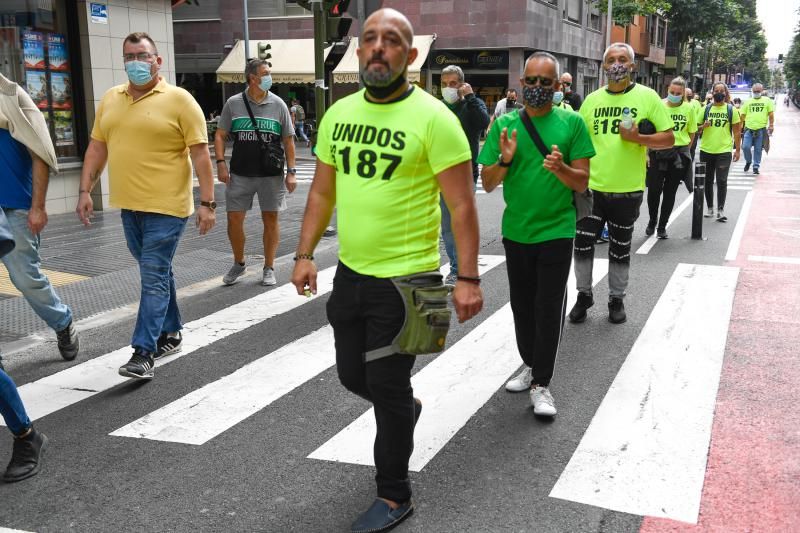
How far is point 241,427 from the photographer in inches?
170

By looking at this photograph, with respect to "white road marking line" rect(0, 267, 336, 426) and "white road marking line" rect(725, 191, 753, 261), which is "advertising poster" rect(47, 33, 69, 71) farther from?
"white road marking line" rect(725, 191, 753, 261)

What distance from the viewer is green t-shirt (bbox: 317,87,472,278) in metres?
3.07

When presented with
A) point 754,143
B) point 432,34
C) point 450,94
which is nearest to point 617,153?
point 450,94

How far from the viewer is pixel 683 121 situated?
34.8 ft

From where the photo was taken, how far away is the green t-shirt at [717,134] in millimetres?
11969

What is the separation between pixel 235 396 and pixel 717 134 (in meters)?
9.55

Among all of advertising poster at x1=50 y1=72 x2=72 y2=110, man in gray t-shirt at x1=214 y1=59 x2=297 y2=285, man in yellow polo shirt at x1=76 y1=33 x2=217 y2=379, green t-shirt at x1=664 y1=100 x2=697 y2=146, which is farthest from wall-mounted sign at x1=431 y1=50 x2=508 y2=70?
man in yellow polo shirt at x1=76 y1=33 x2=217 y2=379

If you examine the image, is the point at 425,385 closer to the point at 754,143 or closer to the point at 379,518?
the point at 379,518

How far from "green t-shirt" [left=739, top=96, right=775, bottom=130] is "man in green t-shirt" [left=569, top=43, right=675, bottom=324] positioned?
14417mm

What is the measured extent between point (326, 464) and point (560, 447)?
1162mm

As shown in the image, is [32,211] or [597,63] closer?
[32,211]

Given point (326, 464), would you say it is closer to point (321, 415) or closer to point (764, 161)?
point (321, 415)

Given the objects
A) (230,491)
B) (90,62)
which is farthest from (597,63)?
(230,491)

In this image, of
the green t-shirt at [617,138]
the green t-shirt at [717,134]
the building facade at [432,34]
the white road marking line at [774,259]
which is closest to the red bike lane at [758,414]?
the white road marking line at [774,259]
